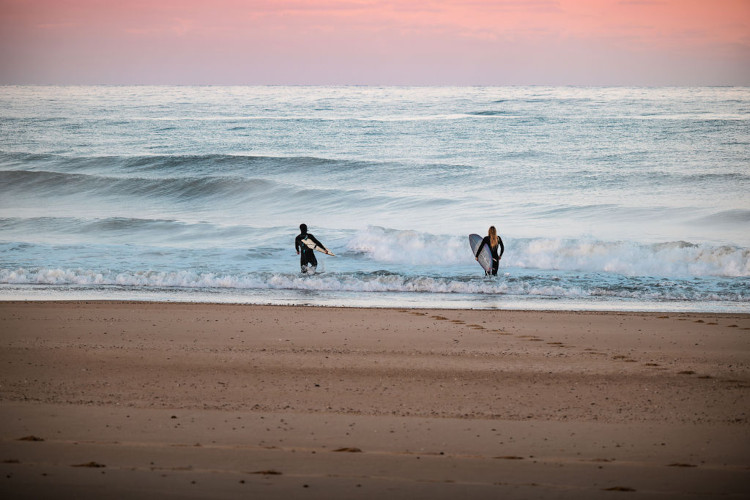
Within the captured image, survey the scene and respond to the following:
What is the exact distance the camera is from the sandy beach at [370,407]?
449 cm

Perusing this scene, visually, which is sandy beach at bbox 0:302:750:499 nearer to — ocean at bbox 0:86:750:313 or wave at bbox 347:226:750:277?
ocean at bbox 0:86:750:313

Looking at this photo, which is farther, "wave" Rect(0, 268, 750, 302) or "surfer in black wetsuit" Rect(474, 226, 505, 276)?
"surfer in black wetsuit" Rect(474, 226, 505, 276)

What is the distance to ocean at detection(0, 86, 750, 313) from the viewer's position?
43.9 feet

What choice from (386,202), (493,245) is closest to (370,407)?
(493,245)

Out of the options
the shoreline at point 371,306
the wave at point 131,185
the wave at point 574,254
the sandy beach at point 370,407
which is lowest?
the sandy beach at point 370,407

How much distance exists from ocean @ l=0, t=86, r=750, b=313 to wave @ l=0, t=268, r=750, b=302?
52mm

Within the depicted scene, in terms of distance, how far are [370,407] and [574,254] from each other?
1148 centimetres

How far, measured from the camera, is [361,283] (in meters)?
13.5

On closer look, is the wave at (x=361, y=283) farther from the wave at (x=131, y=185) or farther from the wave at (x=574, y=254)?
the wave at (x=131, y=185)

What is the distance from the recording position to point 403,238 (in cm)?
1809

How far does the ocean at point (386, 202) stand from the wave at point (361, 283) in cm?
5

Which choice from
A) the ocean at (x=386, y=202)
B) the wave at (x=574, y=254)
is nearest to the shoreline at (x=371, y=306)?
the ocean at (x=386, y=202)

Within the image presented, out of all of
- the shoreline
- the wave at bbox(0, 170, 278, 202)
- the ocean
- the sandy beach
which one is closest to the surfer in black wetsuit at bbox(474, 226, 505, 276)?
the ocean

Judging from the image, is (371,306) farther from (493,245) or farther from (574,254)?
(574,254)
